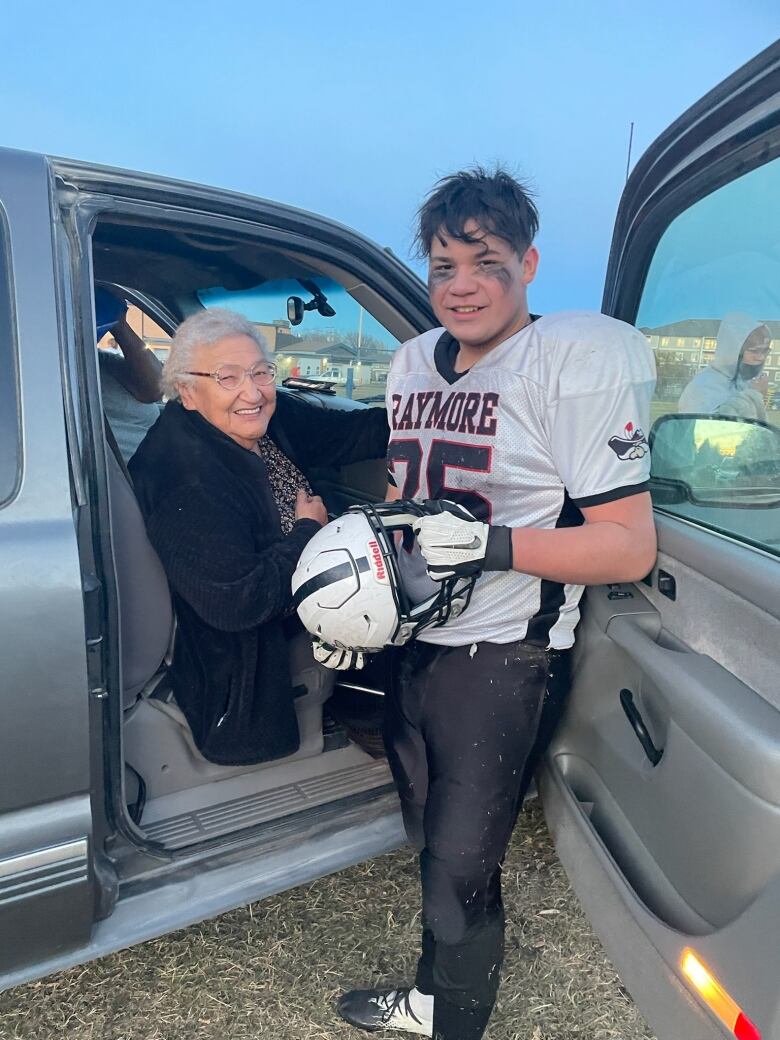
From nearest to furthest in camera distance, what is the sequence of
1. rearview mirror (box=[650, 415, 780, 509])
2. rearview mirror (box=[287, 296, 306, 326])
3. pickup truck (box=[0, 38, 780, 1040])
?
pickup truck (box=[0, 38, 780, 1040]) < rearview mirror (box=[650, 415, 780, 509]) < rearview mirror (box=[287, 296, 306, 326])

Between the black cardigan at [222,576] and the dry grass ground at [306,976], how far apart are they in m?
0.55

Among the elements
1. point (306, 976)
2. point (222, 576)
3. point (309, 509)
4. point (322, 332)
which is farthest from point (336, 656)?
point (322, 332)

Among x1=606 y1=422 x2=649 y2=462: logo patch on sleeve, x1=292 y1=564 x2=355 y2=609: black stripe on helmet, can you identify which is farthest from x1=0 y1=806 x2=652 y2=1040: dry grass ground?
x1=606 y1=422 x2=649 y2=462: logo patch on sleeve

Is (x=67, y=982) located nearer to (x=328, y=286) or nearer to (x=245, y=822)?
(x=245, y=822)

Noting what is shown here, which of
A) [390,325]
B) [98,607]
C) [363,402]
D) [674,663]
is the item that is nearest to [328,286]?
[390,325]

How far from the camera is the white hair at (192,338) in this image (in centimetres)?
227

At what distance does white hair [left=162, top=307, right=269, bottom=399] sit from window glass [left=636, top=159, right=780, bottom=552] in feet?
4.05

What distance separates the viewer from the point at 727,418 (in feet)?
5.28

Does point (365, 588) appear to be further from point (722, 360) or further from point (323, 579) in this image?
point (722, 360)

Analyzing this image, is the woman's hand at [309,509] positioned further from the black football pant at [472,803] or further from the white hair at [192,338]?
the black football pant at [472,803]

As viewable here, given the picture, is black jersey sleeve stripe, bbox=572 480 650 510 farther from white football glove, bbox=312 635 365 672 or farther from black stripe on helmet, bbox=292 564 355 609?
white football glove, bbox=312 635 365 672

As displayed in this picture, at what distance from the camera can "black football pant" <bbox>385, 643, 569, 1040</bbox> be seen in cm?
172

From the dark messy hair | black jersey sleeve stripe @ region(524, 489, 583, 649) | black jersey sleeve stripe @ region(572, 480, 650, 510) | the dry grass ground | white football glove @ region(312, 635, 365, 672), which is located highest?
the dark messy hair

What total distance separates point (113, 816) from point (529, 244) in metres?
1.68
